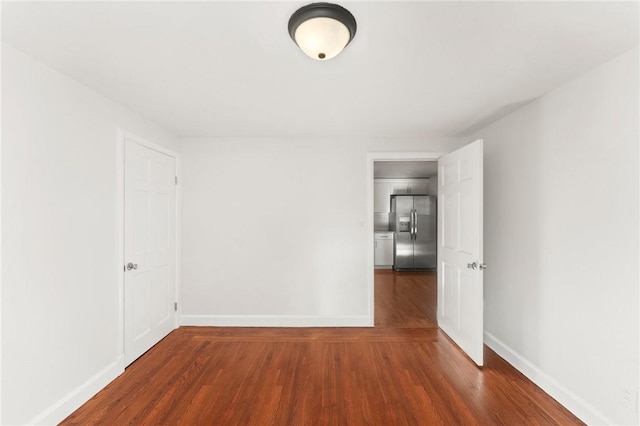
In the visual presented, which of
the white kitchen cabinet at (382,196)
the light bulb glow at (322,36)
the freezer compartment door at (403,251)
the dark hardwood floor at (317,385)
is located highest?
the light bulb glow at (322,36)

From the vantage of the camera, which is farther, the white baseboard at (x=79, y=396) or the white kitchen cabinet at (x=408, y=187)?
the white kitchen cabinet at (x=408, y=187)

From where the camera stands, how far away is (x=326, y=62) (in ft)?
5.87

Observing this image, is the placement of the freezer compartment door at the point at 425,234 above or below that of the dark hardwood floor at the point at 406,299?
above

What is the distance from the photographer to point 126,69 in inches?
74.9

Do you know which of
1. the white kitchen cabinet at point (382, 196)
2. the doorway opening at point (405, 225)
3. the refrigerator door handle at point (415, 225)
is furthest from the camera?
the white kitchen cabinet at point (382, 196)

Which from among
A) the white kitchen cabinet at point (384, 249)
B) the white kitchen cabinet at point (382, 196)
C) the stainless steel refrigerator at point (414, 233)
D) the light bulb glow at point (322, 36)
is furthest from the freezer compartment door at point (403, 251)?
the light bulb glow at point (322, 36)

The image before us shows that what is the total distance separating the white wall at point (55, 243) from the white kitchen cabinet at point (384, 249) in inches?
224

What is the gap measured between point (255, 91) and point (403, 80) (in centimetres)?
111

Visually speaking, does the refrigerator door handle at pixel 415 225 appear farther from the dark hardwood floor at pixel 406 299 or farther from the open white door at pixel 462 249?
the open white door at pixel 462 249

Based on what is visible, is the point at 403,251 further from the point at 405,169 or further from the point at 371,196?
the point at 371,196

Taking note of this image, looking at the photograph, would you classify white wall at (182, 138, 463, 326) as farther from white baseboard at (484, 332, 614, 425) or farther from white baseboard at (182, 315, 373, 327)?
white baseboard at (484, 332, 614, 425)

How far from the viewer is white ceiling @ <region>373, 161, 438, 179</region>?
5509 millimetres

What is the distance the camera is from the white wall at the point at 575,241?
5.61ft

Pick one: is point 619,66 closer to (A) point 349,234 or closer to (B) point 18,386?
(A) point 349,234
